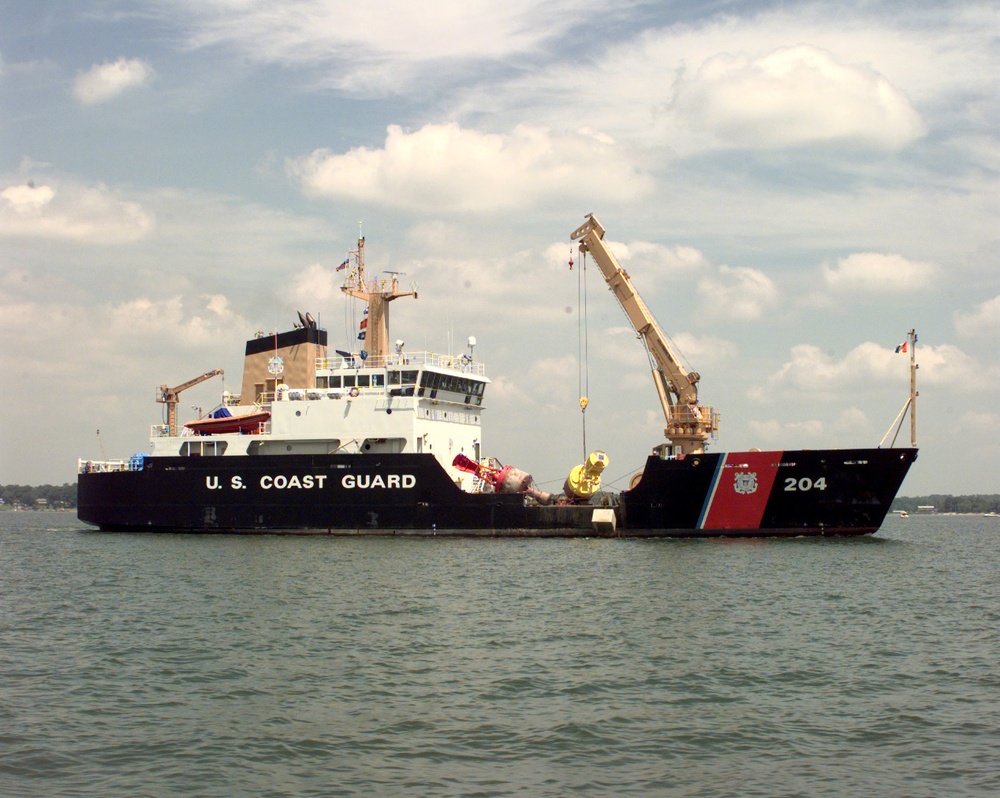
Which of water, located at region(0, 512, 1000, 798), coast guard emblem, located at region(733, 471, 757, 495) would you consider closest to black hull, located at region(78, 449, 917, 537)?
coast guard emblem, located at region(733, 471, 757, 495)

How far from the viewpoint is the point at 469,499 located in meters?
34.4

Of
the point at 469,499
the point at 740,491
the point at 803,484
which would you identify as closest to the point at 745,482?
the point at 740,491

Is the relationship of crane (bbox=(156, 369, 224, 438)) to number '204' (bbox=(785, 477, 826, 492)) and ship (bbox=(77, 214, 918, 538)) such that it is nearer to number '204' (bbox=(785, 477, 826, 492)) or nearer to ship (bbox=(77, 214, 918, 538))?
ship (bbox=(77, 214, 918, 538))

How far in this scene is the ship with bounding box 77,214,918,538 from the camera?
32.1 meters

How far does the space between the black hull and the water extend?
6.04 m

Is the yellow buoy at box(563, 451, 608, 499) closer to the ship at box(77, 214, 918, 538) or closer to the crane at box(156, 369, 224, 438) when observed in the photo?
the ship at box(77, 214, 918, 538)

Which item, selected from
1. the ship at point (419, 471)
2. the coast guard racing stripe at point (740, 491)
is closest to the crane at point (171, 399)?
the ship at point (419, 471)

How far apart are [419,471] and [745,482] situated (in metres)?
10.5

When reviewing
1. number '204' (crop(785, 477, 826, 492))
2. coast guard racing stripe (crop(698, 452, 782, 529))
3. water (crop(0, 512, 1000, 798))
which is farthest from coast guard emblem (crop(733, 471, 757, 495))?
water (crop(0, 512, 1000, 798))

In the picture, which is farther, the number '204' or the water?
the number '204'

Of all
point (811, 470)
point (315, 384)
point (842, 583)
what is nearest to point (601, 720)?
point (842, 583)

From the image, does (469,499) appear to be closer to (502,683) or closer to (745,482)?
(745,482)

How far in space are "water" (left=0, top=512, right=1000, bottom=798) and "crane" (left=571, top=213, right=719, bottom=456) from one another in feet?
29.7

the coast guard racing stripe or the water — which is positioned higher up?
the coast guard racing stripe
